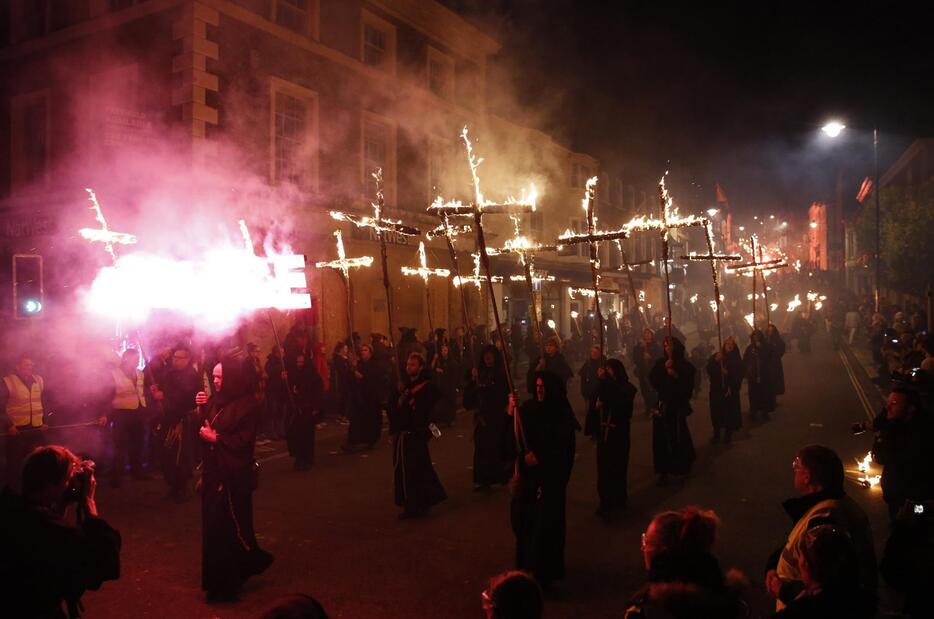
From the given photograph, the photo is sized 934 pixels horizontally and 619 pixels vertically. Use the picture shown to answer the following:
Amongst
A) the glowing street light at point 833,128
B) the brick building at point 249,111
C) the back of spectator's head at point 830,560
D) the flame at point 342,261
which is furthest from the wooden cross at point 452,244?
the glowing street light at point 833,128

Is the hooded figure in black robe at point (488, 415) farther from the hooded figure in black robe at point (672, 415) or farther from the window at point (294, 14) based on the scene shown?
the window at point (294, 14)

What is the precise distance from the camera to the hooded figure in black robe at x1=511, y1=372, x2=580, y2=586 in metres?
5.00

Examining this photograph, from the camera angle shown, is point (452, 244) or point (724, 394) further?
point (452, 244)

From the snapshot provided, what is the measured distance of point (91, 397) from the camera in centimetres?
816

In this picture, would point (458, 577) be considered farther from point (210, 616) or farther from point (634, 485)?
point (634, 485)

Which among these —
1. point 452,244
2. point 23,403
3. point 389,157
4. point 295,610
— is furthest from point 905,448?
point 389,157

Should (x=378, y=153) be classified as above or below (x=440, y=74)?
below

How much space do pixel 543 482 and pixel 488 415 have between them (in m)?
3.05

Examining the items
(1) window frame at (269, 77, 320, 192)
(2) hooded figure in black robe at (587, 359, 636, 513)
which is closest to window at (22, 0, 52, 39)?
(1) window frame at (269, 77, 320, 192)

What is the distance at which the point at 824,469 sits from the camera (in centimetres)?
314

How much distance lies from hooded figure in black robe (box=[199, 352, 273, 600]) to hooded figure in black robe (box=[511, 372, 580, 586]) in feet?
6.34

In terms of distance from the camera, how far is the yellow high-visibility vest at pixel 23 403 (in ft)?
26.0

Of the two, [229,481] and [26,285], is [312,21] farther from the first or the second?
[229,481]

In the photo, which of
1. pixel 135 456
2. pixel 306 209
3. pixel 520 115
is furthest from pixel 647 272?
pixel 135 456
